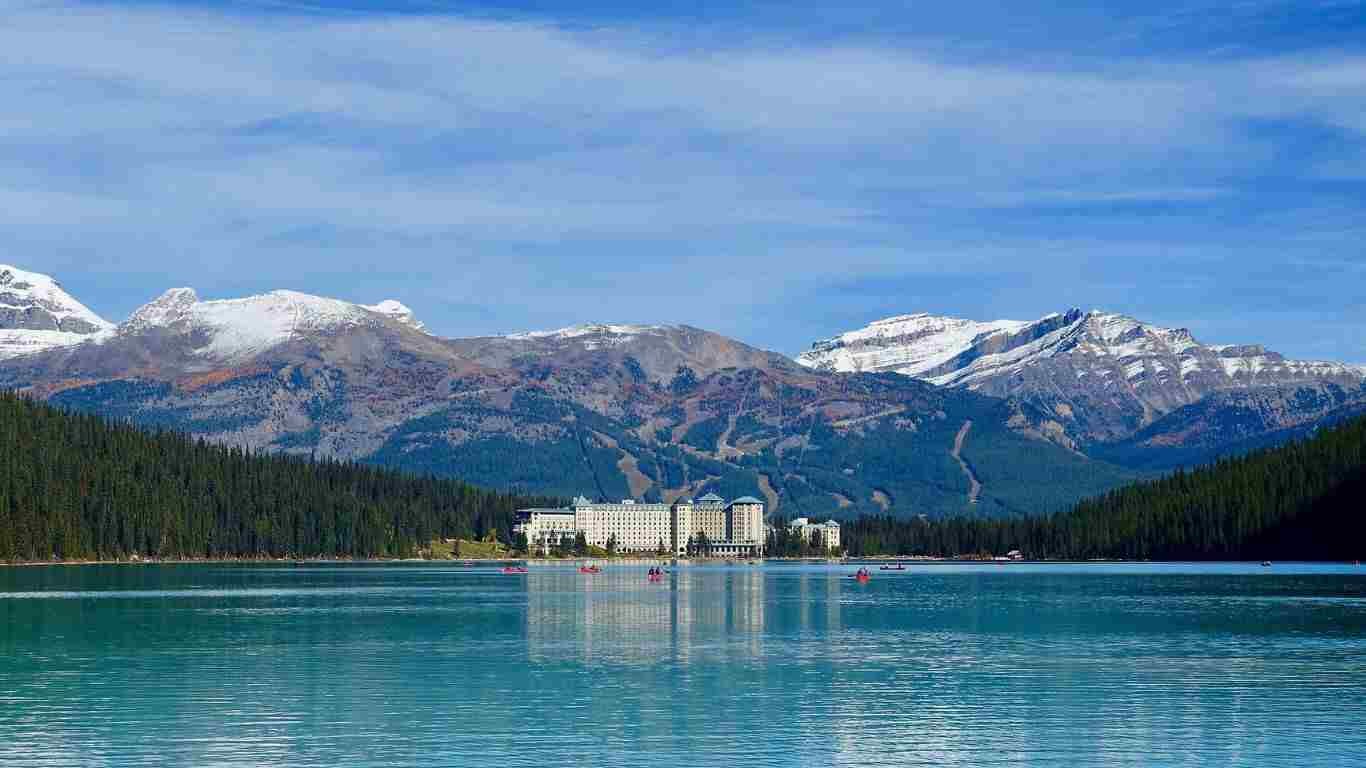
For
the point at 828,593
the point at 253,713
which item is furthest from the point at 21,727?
the point at 828,593

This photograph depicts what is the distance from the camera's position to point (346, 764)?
194 ft

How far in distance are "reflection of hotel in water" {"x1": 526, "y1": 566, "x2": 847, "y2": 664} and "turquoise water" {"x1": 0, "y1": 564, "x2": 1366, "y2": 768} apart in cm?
50

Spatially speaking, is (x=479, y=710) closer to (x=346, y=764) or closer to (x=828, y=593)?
(x=346, y=764)

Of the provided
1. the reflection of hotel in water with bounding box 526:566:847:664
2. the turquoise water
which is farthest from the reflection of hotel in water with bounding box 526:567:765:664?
the turquoise water

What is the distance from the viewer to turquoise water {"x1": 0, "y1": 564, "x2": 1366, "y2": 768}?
6259 centimetres

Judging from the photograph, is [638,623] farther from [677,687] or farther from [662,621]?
[677,687]

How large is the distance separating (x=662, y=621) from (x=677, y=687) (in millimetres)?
49568

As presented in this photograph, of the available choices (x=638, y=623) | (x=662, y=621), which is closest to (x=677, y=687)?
(x=638, y=623)

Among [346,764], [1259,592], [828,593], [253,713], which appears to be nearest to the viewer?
[346,764]

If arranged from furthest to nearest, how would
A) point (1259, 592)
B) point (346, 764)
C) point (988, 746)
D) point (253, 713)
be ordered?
point (1259, 592) < point (253, 713) < point (988, 746) < point (346, 764)

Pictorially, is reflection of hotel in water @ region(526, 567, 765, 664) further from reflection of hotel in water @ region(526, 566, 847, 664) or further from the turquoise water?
the turquoise water

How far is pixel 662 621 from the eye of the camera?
130125 mm

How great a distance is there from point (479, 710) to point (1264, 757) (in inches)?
1143

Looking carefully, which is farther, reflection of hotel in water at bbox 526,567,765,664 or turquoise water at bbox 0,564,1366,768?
reflection of hotel in water at bbox 526,567,765,664
